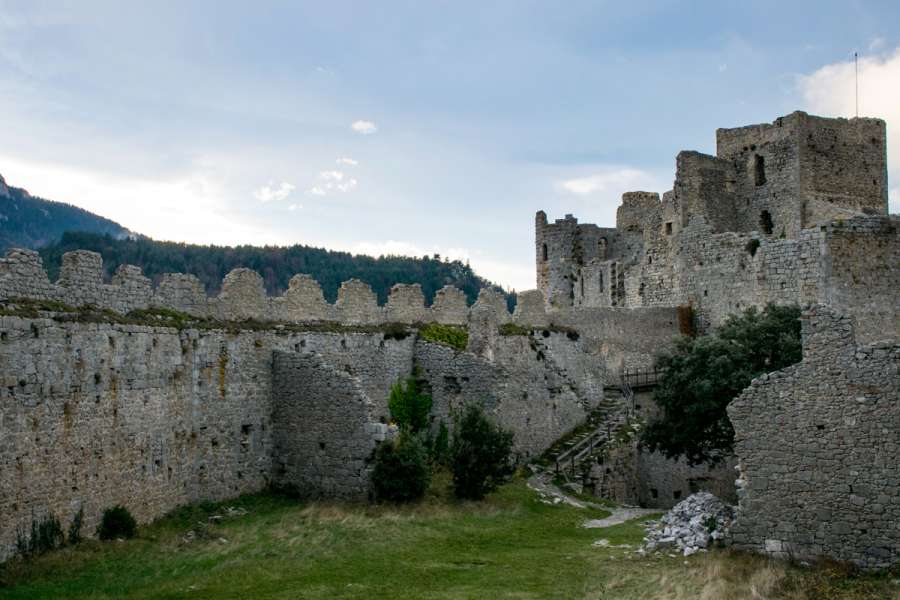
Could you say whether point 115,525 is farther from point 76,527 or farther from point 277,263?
point 277,263

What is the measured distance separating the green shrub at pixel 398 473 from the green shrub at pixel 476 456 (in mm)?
1218

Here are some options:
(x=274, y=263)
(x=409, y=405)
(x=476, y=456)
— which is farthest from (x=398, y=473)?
(x=274, y=263)

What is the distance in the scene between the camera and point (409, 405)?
27266 mm

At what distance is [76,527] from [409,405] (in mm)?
11234

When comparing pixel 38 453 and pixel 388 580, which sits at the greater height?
pixel 38 453

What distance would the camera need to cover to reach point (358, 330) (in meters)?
26.2

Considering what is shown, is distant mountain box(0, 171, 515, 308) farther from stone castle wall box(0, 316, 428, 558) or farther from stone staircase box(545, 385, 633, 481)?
stone castle wall box(0, 316, 428, 558)

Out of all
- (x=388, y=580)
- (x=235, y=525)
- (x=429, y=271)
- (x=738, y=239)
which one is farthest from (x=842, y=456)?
(x=429, y=271)

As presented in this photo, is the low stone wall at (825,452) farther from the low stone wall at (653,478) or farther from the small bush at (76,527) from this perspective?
the small bush at (76,527)

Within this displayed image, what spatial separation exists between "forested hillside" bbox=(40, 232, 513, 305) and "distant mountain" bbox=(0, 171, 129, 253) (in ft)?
121

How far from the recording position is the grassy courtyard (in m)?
15.2

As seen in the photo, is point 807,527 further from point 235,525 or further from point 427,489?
point 235,525

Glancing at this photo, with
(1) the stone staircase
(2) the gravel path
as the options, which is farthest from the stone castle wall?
(2) the gravel path

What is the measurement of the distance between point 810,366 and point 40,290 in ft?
43.5
